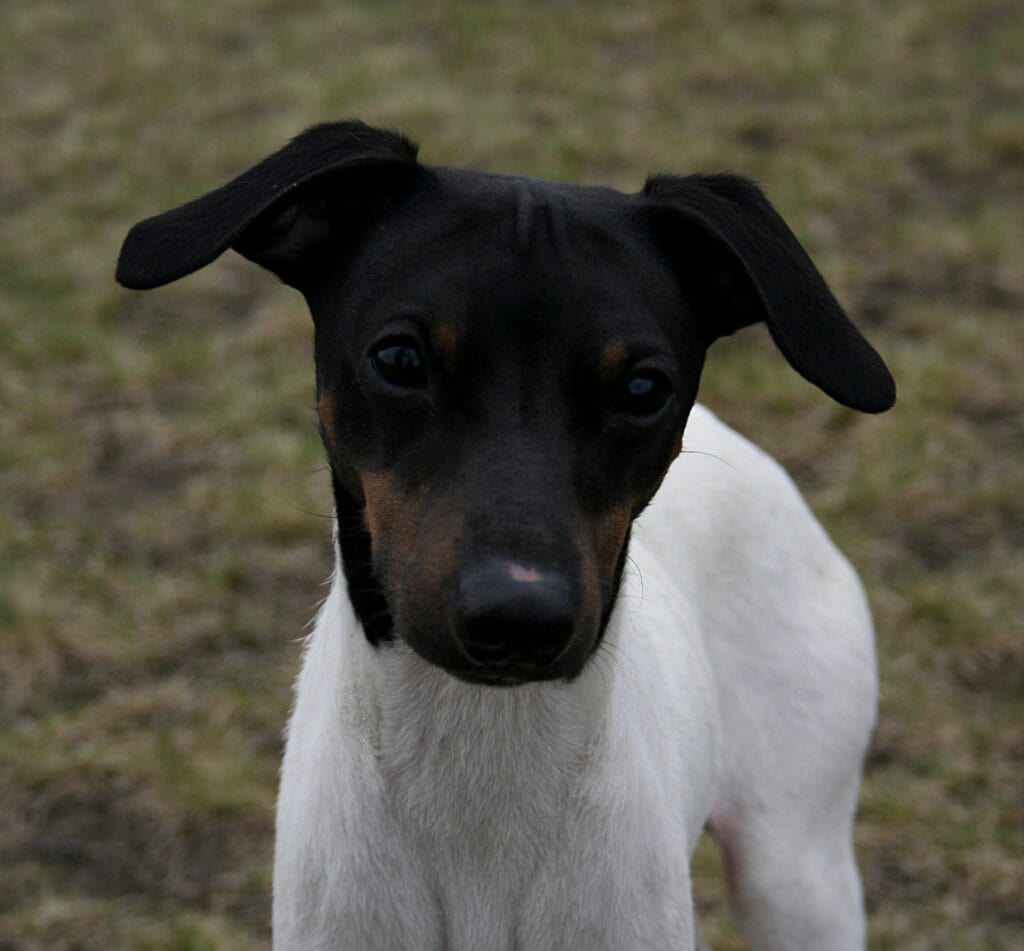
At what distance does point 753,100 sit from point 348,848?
6648mm

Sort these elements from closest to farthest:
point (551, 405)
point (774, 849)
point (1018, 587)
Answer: point (551, 405) → point (774, 849) → point (1018, 587)

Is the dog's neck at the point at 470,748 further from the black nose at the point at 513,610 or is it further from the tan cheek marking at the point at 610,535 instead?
the black nose at the point at 513,610

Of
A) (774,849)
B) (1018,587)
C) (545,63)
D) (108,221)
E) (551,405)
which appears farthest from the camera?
(545,63)

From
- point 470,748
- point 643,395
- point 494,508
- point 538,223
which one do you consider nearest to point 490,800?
point 470,748

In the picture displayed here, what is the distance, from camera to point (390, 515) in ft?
8.27

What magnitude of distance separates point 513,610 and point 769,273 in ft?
2.54

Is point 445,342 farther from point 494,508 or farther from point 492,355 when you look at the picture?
point 494,508

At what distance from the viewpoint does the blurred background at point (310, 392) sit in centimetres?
467

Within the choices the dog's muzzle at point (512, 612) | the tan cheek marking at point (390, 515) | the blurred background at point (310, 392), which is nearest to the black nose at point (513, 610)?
the dog's muzzle at point (512, 612)

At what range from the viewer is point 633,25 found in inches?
370

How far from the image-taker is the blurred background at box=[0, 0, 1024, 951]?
4672mm

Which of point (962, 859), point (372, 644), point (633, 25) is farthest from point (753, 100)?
point (372, 644)

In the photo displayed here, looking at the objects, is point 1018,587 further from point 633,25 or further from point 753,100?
point 633,25

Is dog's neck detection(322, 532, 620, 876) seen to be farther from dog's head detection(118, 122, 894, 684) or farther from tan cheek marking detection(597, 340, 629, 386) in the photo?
tan cheek marking detection(597, 340, 629, 386)
